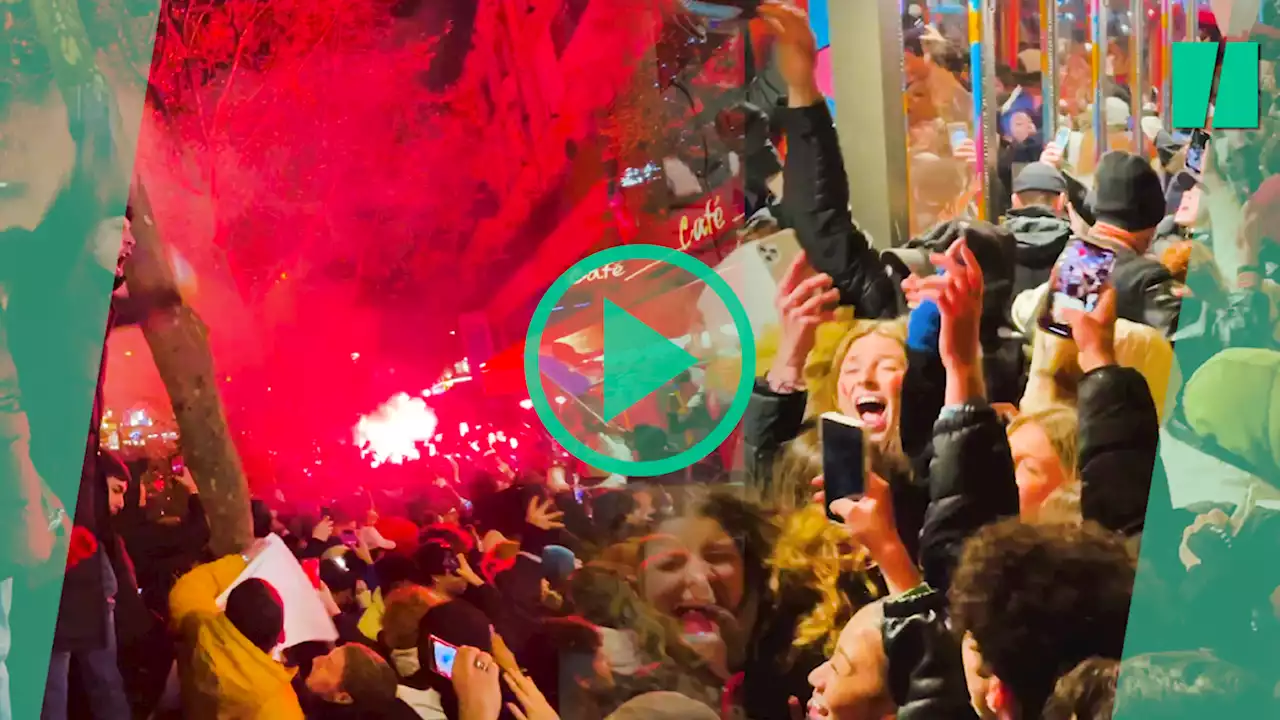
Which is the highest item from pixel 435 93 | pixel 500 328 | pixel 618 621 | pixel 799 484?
pixel 435 93

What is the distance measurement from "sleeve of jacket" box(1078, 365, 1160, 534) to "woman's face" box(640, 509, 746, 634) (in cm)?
45

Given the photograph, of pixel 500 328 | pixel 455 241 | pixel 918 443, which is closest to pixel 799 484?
pixel 918 443

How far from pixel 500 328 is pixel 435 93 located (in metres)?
0.30

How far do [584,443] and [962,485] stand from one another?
470 mm

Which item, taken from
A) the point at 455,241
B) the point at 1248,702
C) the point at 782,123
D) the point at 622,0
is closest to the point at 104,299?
the point at 455,241

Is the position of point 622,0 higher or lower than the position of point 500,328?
higher

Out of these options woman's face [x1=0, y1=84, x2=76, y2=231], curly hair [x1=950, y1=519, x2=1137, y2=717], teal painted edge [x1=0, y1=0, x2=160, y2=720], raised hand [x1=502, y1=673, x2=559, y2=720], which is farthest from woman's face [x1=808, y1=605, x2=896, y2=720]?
woman's face [x1=0, y1=84, x2=76, y2=231]

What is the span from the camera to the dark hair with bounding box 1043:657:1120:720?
115 centimetres

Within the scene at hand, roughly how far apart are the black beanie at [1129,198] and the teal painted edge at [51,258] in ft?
3.91

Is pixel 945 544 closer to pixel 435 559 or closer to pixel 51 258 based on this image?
pixel 435 559

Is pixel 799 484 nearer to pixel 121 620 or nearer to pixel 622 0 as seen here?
pixel 622 0

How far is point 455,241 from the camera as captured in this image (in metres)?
1.16

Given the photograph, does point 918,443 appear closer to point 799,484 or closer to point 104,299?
point 799,484

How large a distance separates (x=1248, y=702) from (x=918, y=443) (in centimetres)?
52
